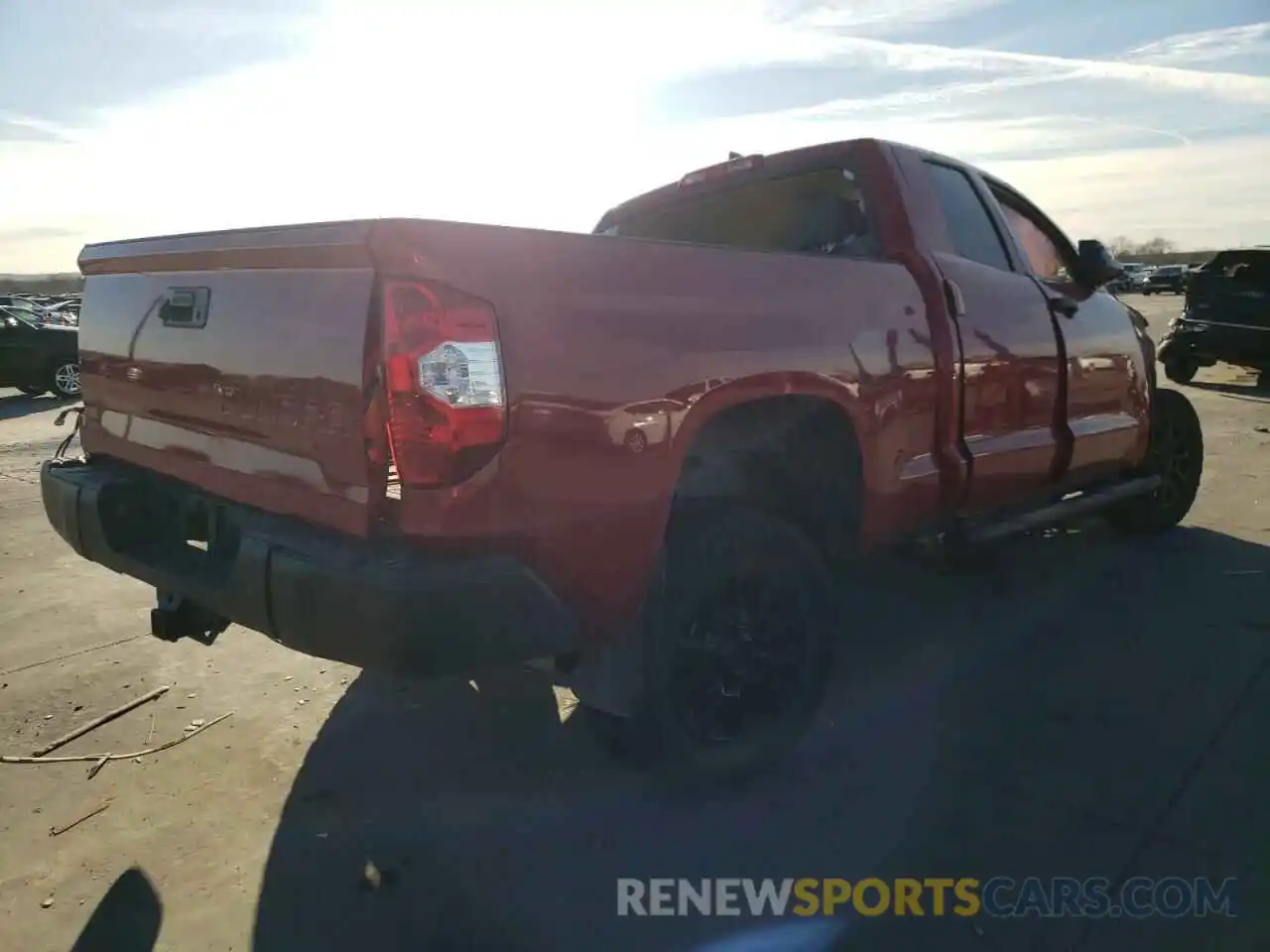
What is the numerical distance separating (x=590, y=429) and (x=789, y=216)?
1.94 metres

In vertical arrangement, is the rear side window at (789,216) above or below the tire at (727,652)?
above

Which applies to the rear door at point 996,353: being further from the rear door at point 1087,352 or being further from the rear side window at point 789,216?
the rear side window at point 789,216

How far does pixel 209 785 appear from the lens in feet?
9.70

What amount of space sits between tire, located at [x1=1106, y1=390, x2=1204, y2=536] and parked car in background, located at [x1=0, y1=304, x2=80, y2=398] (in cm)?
1462

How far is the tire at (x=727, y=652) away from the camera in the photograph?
8.54 ft

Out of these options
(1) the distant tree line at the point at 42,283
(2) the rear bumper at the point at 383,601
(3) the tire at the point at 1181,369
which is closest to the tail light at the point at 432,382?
(2) the rear bumper at the point at 383,601

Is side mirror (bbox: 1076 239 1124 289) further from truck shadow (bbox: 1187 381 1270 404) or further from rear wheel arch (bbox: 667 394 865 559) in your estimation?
truck shadow (bbox: 1187 381 1270 404)

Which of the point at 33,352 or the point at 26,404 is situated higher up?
the point at 33,352

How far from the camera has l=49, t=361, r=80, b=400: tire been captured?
49.4 feet

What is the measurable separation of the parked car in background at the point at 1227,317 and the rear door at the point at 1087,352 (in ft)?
31.1

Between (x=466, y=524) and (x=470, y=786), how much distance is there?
1.20m

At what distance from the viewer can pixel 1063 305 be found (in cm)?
421

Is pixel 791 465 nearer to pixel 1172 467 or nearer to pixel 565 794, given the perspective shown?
pixel 565 794

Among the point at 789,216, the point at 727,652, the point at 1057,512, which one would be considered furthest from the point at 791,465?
the point at 1057,512
